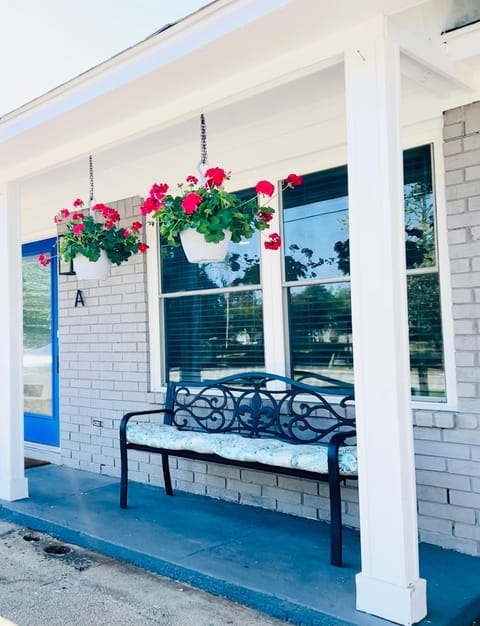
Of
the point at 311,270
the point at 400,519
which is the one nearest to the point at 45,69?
the point at 311,270

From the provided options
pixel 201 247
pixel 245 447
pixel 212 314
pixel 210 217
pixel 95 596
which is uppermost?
pixel 210 217

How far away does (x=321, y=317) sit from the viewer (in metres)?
3.67

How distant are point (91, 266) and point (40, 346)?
2.02m

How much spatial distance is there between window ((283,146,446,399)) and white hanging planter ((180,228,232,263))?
0.68m

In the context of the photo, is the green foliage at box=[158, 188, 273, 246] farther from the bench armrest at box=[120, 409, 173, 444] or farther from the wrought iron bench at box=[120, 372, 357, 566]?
the bench armrest at box=[120, 409, 173, 444]

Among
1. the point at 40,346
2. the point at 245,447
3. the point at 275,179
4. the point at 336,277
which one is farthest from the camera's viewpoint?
the point at 40,346

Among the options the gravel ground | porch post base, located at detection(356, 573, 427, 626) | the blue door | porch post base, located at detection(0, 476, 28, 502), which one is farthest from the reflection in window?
porch post base, located at detection(356, 573, 427, 626)

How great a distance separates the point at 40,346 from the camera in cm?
580

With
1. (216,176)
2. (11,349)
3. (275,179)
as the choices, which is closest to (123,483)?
(11,349)

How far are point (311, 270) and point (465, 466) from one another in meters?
1.44

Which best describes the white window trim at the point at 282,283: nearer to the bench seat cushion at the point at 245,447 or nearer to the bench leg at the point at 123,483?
the bench seat cushion at the point at 245,447

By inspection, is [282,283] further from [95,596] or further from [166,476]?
[95,596]

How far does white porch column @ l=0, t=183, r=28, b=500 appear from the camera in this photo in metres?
4.15

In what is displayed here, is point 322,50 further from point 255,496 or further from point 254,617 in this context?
point 255,496
